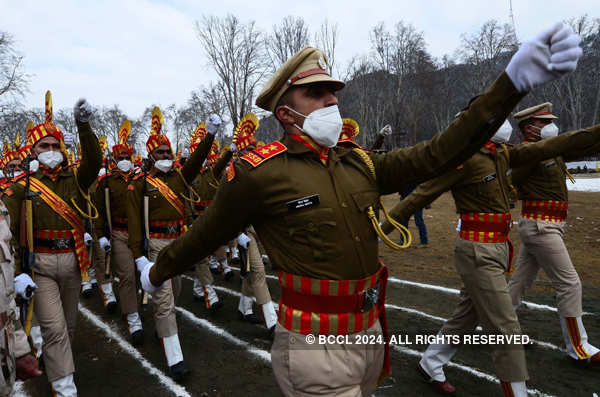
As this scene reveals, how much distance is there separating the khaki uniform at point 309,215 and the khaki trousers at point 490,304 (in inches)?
66.6

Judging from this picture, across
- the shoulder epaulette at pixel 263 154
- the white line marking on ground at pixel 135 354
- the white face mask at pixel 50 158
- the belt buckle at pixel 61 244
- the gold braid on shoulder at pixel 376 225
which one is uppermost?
the white face mask at pixel 50 158

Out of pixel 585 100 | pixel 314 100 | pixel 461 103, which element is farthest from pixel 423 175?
pixel 585 100

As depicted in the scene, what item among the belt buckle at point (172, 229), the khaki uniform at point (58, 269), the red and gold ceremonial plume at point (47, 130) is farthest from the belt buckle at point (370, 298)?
the red and gold ceremonial plume at point (47, 130)

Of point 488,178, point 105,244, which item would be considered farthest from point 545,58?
point 105,244

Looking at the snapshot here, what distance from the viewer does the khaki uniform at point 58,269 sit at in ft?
11.5

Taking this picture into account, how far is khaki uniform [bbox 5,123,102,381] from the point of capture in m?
3.52

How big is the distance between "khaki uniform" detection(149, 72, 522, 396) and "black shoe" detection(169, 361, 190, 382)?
2.59 metres

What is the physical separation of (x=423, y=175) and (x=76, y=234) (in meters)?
3.80

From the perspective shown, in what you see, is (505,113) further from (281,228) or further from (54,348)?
(54,348)

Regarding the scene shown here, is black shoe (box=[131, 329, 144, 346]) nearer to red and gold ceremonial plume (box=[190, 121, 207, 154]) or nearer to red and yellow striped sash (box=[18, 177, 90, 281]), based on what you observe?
red and yellow striped sash (box=[18, 177, 90, 281])

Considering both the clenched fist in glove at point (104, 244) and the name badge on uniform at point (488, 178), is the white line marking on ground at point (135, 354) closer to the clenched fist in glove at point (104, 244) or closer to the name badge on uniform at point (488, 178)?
the clenched fist in glove at point (104, 244)

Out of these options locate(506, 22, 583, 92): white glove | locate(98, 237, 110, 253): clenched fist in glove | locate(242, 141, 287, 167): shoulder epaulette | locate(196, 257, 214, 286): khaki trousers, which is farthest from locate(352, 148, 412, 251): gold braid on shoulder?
locate(98, 237, 110, 253): clenched fist in glove

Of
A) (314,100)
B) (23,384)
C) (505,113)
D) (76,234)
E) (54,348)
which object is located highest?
(314,100)

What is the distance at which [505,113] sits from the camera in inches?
57.5
